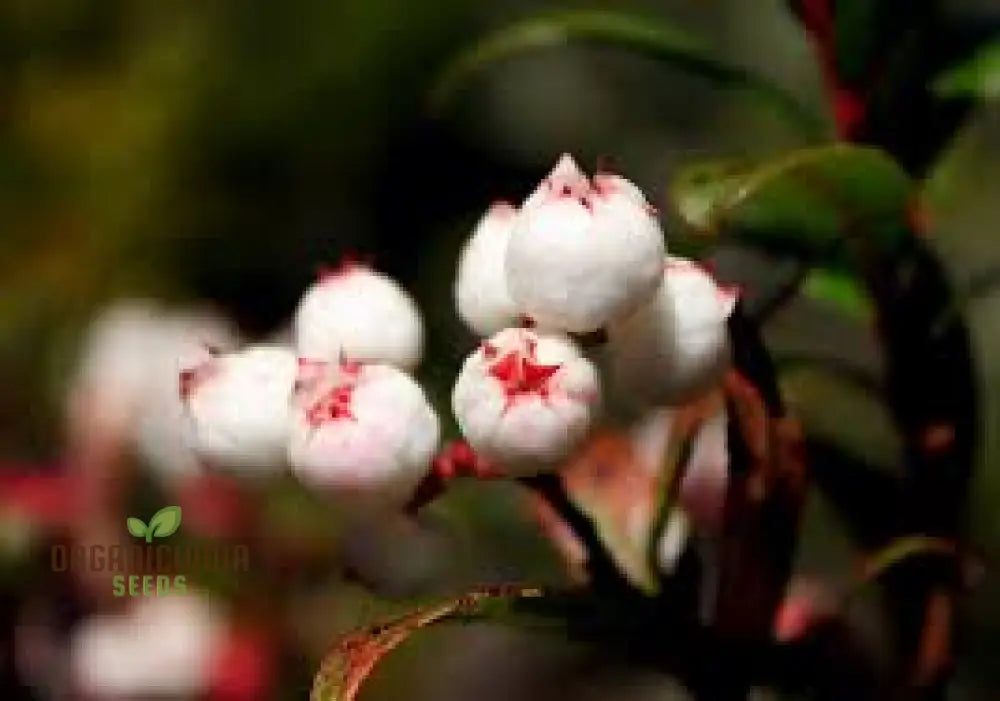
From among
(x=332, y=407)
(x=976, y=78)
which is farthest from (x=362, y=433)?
(x=976, y=78)

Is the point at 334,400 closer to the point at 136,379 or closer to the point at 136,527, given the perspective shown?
the point at 136,527

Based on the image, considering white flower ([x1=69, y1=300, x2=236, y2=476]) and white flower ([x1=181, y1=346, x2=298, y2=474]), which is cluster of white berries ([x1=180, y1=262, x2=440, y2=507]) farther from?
white flower ([x1=69, y1=300, x2=236, y2=476])

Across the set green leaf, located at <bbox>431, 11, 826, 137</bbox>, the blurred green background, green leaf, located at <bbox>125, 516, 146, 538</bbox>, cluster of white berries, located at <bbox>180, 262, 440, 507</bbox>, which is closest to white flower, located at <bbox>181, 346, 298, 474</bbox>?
cluster of white berries, located at <bbox>180, 262, 440, 507</bbox>

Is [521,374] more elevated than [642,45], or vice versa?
[642,45]

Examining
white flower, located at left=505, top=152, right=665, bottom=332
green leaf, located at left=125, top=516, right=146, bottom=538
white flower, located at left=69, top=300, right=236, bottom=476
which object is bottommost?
green leaf, located at left=125, top=516, right=146, bottom=538

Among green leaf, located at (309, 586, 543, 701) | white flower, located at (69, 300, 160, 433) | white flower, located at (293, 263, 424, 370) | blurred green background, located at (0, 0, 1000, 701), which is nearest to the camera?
green leaf, located at (309, 586, 543, 701)

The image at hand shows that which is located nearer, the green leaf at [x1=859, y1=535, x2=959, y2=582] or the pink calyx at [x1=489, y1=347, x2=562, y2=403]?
the pink calyx at [x1=489, y1=347, x2=562, y2=403]

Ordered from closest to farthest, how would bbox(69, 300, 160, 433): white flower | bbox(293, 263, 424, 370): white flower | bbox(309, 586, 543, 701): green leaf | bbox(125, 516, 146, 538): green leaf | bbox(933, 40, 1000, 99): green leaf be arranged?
bbox(309, 586, 543, 701): green leaf < bbox(293, 263, 424, 370): white flower < bbox(933, 40, 1000, 99): green leaf < bbox(125, 516, 146, 538): green leaf < bbox(69, 300, 160, 433): white flower

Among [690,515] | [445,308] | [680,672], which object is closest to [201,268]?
[445,308]

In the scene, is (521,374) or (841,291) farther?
(841,291)
